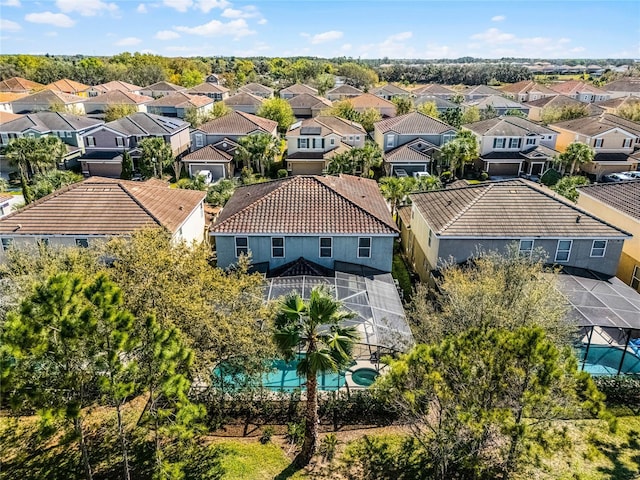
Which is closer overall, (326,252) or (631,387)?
(631,387)

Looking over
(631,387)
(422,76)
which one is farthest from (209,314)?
(422,76)

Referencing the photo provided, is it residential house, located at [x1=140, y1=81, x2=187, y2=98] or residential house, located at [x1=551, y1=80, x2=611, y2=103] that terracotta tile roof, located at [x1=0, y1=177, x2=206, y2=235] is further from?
residential house, located at [x1=551, y1=80, x2=611, y2=103]

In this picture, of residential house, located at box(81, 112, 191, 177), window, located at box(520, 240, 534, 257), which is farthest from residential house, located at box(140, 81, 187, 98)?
window, located at box(520, 240, 534, 257)

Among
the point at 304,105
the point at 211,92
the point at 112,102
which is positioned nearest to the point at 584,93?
the point at 304,105

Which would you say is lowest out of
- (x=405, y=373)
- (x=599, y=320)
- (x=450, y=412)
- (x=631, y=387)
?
(x=631, y=387)

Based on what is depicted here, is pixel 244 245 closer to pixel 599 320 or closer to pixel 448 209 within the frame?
pixel 448 209
